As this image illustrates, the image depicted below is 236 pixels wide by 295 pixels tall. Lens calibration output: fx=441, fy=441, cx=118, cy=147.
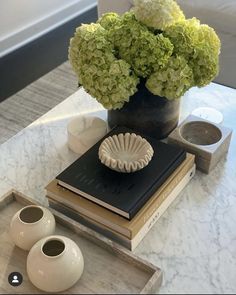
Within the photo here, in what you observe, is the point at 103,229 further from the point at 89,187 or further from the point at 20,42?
the point at 20,42

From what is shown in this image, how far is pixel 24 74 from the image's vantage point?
2.32 metres

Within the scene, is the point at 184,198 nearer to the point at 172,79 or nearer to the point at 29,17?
the point at 172,79

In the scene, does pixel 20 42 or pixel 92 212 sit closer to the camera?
pixel 92 212

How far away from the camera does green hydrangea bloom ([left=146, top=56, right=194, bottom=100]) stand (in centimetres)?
98

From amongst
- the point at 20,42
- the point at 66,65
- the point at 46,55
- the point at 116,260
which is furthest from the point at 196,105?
the point at 20,42

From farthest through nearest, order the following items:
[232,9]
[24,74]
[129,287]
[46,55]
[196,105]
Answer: [46,55] < [24,74] < [232,9] < [196,105] < [129,287]

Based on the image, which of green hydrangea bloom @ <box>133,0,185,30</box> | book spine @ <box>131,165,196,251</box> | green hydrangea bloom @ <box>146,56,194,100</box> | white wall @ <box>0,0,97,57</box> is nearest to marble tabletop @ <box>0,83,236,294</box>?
book spine @ <box>131,165,196,251</box>

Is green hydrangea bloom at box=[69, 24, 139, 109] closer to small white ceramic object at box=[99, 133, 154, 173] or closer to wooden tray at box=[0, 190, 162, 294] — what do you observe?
small white ceramic object at box=[99, 133, 154, 173]

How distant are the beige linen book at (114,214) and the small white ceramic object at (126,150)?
0.07 metres

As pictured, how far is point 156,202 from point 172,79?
275mm

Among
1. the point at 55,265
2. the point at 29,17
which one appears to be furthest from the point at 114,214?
the point at 29,17

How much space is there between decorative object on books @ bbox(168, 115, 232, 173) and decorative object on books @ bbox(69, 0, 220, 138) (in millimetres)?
118

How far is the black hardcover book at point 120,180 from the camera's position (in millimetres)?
906

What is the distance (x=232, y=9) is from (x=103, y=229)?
1241mm
